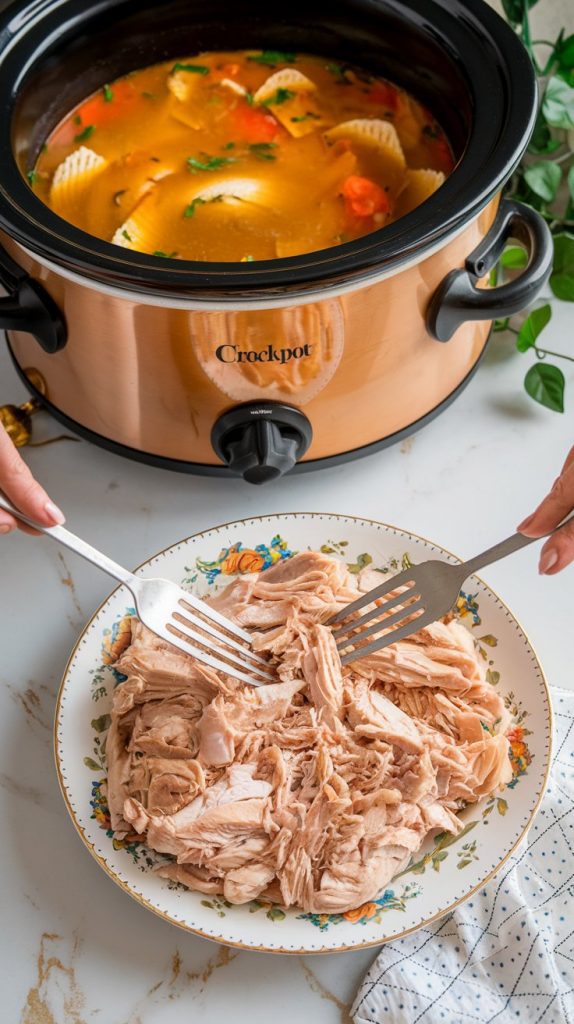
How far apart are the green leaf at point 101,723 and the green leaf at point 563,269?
3.65ft

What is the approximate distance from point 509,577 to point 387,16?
2.94 ft

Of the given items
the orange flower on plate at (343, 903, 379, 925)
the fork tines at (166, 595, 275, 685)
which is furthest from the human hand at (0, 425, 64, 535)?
the orange flower on plate at (343, 903, 379, 925)

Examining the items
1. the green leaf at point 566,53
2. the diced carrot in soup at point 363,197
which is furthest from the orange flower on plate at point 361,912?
the green leaf at point 566,53

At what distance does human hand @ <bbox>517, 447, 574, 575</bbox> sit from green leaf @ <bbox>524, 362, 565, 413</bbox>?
1.89ft

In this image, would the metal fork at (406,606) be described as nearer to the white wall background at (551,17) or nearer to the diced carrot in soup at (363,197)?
the diced carrot in soup at (363,197)

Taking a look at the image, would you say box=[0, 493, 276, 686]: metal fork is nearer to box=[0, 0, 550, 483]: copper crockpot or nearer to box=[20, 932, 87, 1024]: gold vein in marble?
box=[0, 0, 550, 483]: copper crockpot

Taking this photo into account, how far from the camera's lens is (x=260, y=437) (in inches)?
57.1

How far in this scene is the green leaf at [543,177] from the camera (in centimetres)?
191

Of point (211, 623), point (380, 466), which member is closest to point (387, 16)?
point (380, 466)

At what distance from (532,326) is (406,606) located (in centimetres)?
67

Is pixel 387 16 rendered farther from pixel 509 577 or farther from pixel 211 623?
pixel 211 623

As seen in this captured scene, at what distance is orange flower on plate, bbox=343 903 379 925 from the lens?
1186mm

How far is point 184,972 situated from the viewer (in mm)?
1270

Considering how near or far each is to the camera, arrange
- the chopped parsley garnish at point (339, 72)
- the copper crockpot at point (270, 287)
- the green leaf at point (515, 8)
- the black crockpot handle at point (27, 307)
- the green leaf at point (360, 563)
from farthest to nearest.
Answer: the green leaf at point (515, 8), the chopped parsley garnish at point (339, 72), the green leaf at point (360, 563), the black crockpot handle at point (27, 307), the copper crockpot at point (270, 287)
